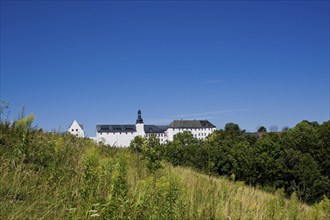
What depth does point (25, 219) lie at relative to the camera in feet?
12.8

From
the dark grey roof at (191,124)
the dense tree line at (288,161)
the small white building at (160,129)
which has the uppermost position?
the dark grey roof at (191,124)

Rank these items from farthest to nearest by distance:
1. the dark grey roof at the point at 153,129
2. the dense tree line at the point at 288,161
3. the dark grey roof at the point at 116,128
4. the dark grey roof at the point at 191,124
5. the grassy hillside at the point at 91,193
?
the dark grey roof at the point at 191,124 → the dark grey roof at the point at 153,129 → the dark grey roof at the point at 116,128 → the dense tree line at the point at 288,161 → the grassy hillside at the point at 91,193

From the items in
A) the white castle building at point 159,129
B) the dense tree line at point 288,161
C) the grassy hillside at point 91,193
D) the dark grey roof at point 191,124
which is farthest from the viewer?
the dark grey roof at point 191,124

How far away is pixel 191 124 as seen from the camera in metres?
189

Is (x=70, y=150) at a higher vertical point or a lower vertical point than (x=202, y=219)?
higher

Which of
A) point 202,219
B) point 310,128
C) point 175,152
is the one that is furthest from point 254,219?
point 175,152

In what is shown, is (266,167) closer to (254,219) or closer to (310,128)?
(310,128)

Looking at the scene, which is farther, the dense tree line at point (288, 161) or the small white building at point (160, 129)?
the small white building at point (160, 129)

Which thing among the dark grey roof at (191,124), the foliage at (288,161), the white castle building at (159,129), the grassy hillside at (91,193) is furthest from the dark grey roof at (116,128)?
the grassy hillside at (91,193)

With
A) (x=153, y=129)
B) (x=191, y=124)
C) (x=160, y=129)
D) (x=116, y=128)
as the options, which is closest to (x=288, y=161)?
(x=116, y=128)

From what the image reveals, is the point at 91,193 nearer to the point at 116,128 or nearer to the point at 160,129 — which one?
the point at 116,128

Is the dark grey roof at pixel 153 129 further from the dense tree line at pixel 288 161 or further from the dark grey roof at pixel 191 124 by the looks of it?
the dense tree line at pixel 288 161

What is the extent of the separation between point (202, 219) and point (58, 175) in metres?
2.44

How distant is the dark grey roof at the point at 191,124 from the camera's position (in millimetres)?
186250
